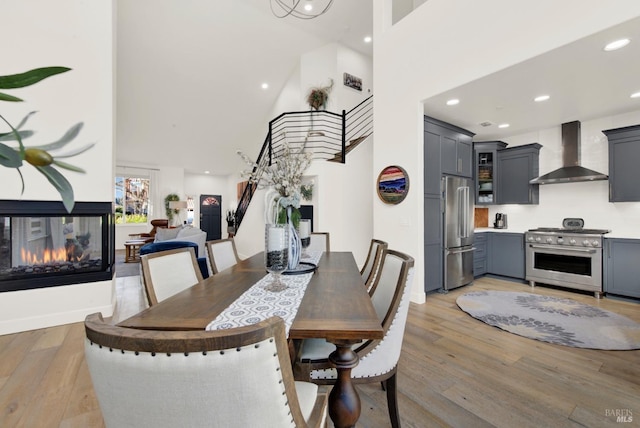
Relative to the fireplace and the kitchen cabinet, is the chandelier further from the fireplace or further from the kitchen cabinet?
the fireplace

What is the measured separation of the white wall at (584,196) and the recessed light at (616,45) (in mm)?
2209

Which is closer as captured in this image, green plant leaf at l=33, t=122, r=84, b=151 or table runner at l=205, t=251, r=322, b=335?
green plant leaf at l=33, t=122, r=84, b=151

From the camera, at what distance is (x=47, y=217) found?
9.73 ft

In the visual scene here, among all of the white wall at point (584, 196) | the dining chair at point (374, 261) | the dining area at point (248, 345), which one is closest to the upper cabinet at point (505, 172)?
the white wall at point (584, 196)

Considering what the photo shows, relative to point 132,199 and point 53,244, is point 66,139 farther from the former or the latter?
point 132,199

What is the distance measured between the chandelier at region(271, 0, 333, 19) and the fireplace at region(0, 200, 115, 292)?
174 inches

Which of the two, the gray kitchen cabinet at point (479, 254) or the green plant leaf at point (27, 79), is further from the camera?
the gray kitchen cabinet at point (479, 254)

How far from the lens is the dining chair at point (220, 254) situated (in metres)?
2.28

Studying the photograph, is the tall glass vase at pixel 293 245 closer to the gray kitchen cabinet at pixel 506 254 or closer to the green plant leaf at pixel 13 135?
the green plant leaf at pixel 13 135

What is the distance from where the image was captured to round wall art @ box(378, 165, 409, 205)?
3.63 metres

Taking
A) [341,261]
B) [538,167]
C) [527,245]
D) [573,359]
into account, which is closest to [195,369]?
[341,261]

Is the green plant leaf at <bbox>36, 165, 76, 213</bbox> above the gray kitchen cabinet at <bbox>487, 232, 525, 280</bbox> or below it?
above

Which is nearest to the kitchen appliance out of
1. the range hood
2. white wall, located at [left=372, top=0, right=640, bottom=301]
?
the range hood

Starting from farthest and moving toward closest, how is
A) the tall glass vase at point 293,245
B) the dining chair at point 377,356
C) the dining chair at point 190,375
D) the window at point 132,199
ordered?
the window at point 132,199
the tall glass vase at point 293,245
the dining chair at point 377,356
the dining chair at point 190,375
